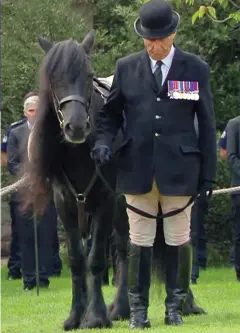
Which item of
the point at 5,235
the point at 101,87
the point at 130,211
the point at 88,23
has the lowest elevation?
the point at 5,235

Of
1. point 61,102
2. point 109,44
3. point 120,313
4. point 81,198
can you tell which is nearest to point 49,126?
point 61,102

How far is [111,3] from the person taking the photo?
19.2 m

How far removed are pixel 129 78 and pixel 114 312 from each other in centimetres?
226

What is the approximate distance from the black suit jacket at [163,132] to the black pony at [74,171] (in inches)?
13.2

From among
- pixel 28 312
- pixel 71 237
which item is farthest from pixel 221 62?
pixel 71 237

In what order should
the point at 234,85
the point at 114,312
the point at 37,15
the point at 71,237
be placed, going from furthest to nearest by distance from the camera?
the point at 234,85 < the point at 37,15 < the point at 114,312 < the point at 71,237

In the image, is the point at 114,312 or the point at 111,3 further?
the point at 111,3

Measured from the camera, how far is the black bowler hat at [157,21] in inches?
339

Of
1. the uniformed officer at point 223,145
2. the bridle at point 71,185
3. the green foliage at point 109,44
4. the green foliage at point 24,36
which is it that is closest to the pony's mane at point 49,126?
the bridle at point 71,185

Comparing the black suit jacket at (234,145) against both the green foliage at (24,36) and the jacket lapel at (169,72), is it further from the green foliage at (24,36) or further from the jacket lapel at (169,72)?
the jacket lapel at (169,72)

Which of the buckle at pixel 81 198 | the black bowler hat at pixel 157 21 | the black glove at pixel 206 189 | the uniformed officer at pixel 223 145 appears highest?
the black bowler hat at pixel 157 21

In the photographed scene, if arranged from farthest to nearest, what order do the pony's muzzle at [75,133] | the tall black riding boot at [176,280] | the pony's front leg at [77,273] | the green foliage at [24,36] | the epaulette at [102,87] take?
the green foliage at [24,36]
the epaulette at [102,87]
the pony's front leg at [77,273]
the tall black riding boot at [176,280]
the pony's muzzle at [75,133]

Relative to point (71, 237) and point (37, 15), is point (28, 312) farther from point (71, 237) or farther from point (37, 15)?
point (37, 15)

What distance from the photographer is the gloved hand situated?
341 inches
